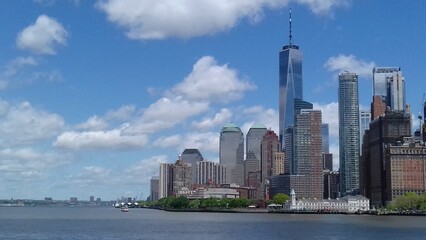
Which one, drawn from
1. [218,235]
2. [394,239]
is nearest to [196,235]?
[218,235]

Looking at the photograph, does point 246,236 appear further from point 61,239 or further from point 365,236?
point 61,239

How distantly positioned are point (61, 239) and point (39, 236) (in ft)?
26.4

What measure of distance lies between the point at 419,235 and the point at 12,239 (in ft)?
195

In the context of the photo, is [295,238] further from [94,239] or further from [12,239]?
[12,239]

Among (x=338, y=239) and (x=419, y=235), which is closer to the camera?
(x=338, y=239)

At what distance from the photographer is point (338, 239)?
97.8 meters

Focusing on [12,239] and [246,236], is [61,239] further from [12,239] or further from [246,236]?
[246,236]

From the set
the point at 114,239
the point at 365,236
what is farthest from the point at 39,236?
the point at 365,236

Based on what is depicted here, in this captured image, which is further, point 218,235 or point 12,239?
point 218,235

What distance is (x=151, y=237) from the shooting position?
328 ft

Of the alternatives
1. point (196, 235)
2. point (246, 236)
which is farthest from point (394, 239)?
point (196, 235)

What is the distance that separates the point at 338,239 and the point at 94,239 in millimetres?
33384

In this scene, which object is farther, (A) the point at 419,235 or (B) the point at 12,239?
(A) the point at 419,235

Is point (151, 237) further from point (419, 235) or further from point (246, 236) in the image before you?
point (419, 235)
